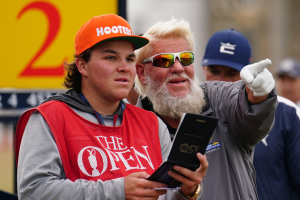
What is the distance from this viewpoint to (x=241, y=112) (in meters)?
2.76

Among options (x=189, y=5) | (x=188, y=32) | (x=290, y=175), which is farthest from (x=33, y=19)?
(x=189, y=5)

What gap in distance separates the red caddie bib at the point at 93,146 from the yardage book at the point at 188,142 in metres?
0.22

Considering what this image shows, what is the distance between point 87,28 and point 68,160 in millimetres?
762

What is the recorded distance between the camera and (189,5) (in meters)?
24.8

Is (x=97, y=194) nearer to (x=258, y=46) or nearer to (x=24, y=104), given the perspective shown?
(x=24, y=104)

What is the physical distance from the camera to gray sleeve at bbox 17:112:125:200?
200 cm

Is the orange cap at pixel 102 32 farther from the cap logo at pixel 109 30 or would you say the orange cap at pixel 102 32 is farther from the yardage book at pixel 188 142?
the yardage book at pixel 188 142

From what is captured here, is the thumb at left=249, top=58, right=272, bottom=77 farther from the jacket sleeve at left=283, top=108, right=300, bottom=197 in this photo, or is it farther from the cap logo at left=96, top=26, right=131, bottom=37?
the jacket sleeve at left=283, top=108, right=300, bottom=197

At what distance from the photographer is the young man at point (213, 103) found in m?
2.68

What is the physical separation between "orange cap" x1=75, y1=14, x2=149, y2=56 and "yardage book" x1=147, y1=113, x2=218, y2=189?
67 cm

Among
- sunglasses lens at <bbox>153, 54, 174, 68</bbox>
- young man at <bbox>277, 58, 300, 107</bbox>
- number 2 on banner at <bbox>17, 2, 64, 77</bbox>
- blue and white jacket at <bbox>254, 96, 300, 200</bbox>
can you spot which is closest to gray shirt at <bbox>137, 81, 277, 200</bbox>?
sunglasses lens at <bbox>153, 54, 174, 68</bbox>

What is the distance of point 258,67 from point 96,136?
1006 mm

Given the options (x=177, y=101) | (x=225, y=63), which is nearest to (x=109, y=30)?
(x=177, y=101)

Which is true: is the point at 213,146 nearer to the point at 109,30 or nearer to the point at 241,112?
the point at 241,112
